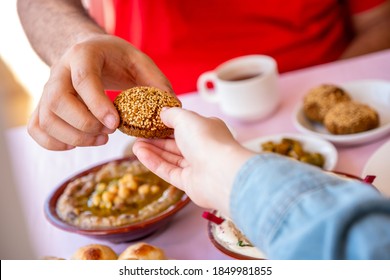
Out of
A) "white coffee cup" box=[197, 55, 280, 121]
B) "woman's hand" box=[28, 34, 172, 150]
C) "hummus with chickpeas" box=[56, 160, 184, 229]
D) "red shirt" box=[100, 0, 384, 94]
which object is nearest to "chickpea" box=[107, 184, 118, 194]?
"hummus with chickpeas" box=[56, 160, 184, 229]

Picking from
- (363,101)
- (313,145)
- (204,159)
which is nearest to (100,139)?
(204,159)

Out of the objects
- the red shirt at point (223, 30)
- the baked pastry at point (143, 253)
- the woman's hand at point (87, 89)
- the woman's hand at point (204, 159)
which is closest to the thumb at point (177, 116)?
the woman's hand at point (204, 159)

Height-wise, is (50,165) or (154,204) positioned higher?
(154,204)

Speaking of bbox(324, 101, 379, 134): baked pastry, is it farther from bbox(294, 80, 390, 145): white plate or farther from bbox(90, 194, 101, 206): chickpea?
bbox(90, 194, 101, 206): chickpea

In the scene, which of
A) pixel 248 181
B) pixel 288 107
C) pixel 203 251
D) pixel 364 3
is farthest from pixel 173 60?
pixel 248 181

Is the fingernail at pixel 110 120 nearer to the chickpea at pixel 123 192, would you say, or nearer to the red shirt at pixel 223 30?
the chickpea at pixel 123 192
